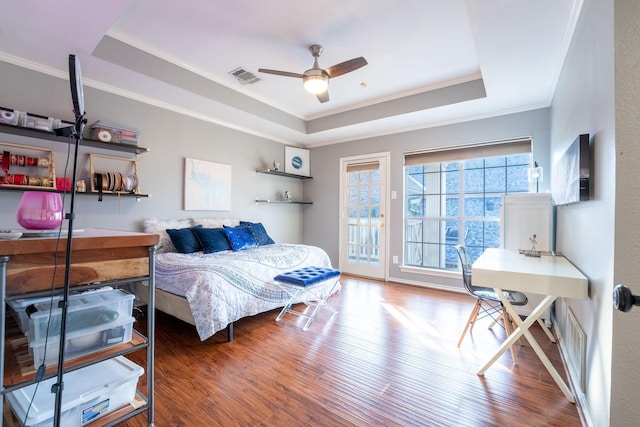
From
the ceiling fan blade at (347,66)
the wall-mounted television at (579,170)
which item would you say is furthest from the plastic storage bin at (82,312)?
the wall-mounted television at (579,170)

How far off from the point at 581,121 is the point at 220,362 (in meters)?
2.96

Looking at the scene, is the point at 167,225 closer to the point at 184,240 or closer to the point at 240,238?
the point at 184,240

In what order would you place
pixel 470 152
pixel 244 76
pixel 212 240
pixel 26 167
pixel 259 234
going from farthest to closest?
pixel 259 234, pixel 470 152, pixel 212 240, pixel 244 76, pixel 26 167

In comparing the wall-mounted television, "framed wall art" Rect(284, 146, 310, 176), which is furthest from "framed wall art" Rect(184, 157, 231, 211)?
the wall-mounted television

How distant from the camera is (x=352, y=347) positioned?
7.78ft

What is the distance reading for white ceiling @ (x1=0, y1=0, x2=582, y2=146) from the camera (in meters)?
2.06

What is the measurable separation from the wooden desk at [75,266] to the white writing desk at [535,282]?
1.94 metres

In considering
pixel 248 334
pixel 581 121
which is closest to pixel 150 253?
pixel 248 334

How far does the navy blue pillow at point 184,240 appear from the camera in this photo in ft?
10.9

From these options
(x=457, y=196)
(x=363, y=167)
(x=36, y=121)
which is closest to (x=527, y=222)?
(x=457, y=196)

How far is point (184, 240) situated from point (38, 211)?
2210 mm

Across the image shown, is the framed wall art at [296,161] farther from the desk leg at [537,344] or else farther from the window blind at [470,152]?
the desk leg at [537,344]

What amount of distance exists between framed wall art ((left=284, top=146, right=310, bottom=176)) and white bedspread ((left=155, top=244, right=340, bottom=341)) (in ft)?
7.61

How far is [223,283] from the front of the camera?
2461mm
